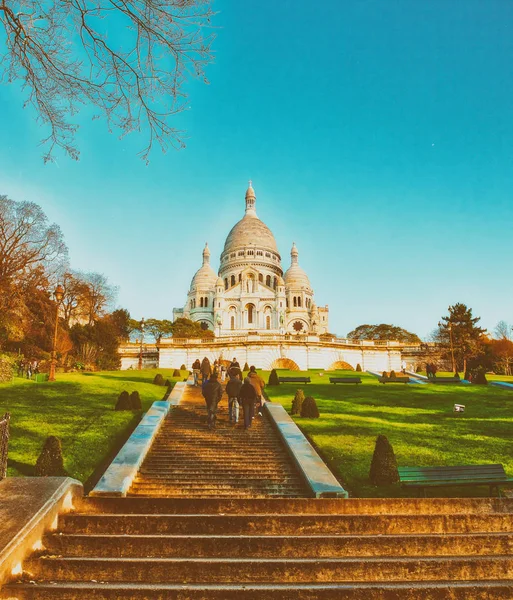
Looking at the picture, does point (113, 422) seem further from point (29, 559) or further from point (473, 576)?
point (473, 576)

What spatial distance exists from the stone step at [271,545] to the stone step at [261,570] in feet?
0.74

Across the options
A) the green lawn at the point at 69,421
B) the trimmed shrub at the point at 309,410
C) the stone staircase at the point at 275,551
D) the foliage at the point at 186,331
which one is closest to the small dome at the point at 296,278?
the foliage at the point at 186,331

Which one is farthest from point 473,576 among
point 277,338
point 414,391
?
point 277,338

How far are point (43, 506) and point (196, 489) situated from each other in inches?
146

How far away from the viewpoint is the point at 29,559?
4625mm

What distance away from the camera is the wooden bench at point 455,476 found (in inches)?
309

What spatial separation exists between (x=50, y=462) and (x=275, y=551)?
5.07 metres

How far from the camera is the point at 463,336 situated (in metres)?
47.6

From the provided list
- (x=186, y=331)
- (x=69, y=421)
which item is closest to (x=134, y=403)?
(x=69, y=421)

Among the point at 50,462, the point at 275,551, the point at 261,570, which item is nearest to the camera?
the point at 261,570

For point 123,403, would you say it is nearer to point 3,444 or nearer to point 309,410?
point 309,410

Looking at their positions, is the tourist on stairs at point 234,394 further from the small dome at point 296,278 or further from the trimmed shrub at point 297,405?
the small dome at point 296,278

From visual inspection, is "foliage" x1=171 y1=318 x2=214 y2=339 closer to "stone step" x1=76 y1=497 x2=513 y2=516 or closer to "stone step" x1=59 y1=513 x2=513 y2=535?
"stone step" x1=76 y1=497 x2=513 y2=516

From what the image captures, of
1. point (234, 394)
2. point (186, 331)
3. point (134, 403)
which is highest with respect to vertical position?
point (186, 331)
